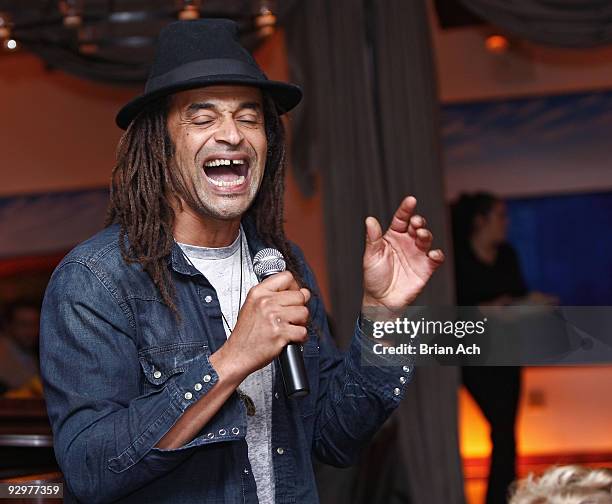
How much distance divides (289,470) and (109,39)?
296 cm

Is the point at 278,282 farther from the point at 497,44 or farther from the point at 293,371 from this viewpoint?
the point at 497,44

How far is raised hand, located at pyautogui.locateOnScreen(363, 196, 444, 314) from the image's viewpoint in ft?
5.88

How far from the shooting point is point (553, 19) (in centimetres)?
443

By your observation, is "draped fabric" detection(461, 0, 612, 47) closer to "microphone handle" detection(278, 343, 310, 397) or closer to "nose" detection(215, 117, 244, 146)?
"nose" detection(215, 117, 244, 146)

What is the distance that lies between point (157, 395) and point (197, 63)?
59 cm

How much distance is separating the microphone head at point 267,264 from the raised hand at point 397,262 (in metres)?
0.17

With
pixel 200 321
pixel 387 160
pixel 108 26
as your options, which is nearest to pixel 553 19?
pixel 387 160

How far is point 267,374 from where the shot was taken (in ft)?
5.89

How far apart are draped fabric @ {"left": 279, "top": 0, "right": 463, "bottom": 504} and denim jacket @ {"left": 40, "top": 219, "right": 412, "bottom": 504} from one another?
2.46m

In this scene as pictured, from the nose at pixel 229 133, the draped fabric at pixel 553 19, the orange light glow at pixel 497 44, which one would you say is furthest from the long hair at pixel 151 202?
the orange light glow at pixel 497 44

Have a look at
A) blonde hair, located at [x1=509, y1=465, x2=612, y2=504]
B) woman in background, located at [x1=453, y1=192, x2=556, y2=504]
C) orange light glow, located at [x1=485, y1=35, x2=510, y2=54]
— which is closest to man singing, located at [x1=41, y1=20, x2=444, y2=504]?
blonde hair, located at [x1=509, y1=465, x2=612, y2=504]

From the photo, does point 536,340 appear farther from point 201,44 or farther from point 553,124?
point 553,124

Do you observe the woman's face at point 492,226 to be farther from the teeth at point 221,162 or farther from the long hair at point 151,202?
the teeth at point 221,162

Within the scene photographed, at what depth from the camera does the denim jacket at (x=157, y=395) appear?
154 cm
